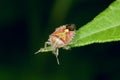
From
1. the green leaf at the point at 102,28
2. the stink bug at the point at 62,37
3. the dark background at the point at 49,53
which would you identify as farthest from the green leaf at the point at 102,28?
the dark background at the point at 49,53

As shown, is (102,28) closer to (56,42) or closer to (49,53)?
(56,42)

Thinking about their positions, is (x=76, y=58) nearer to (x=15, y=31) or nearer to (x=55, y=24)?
(x=55, y=24)

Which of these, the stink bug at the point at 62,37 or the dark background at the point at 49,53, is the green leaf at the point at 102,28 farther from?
the dark background at the point at 49,53

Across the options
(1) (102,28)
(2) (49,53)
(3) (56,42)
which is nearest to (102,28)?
(1) (102,28)

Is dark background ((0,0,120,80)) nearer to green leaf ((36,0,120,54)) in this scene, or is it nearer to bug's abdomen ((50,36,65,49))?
bug's abdomen ((50,36,65,49))

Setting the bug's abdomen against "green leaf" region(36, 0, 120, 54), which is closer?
"green leaf" region(36, 0, 120, 54)

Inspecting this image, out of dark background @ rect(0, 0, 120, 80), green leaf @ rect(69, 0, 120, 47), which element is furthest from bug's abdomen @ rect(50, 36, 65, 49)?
dark background @ rect(0, 0, 120, 80)

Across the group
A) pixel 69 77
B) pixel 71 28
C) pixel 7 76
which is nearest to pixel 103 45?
pixel 69 77
